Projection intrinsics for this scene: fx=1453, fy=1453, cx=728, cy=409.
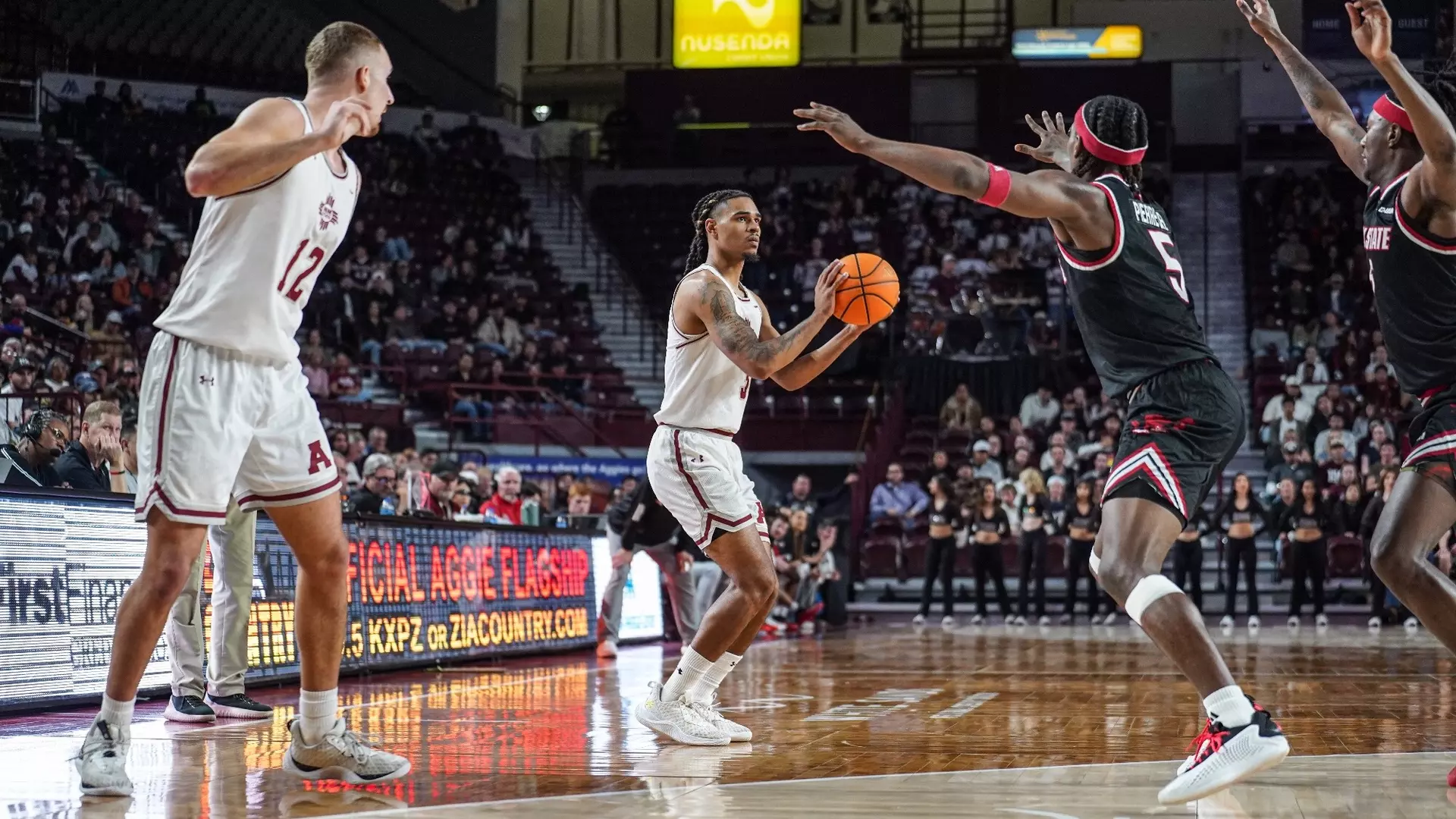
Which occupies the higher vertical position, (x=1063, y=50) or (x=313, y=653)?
(x=1063, y=50)

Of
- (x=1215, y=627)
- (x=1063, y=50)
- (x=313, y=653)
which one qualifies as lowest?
(x=1215, y=627)

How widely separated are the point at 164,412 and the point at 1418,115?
364 cm

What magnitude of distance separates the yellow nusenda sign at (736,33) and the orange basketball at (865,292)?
23.3 metres

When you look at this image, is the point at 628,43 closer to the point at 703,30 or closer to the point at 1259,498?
the point at 703,30

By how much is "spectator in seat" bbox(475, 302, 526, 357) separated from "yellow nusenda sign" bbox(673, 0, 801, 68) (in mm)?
8260

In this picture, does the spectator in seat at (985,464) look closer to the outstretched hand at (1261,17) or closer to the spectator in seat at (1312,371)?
the spectator in seat at (1312,371)

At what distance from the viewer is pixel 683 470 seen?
575cm

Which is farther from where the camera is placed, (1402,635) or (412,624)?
(1402,635)

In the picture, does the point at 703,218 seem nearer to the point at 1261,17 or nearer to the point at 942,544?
the point at 1261,17

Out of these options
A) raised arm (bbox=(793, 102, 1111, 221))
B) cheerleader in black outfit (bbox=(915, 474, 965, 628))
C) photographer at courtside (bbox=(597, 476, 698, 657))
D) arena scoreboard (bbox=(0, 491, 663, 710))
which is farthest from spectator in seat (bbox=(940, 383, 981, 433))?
raised arm (bbox=(793, 102, 1111, 221))

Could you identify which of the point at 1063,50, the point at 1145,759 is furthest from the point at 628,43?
the point at 1145,759

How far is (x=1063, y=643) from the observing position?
12648 millimetres

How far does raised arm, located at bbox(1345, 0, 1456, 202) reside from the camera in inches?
160

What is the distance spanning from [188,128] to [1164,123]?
1766cm
